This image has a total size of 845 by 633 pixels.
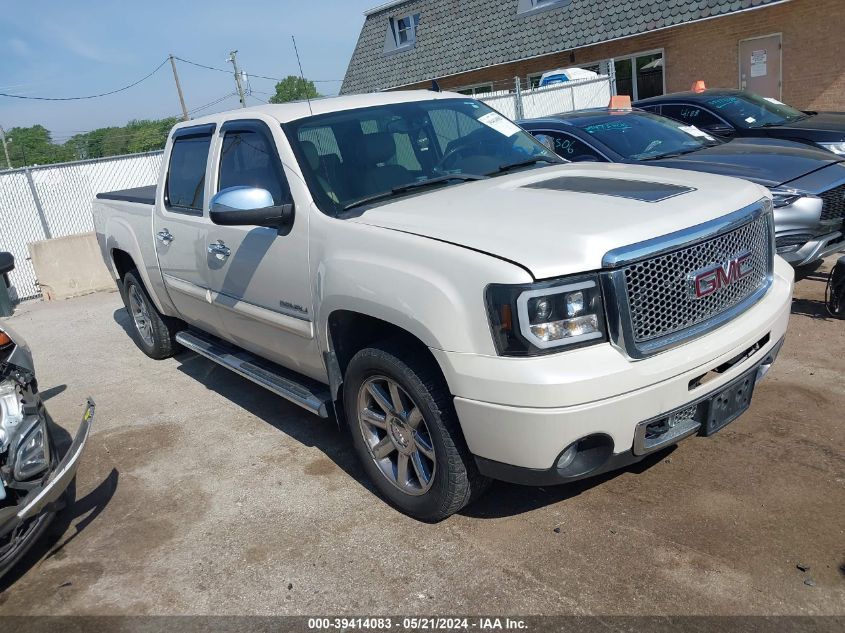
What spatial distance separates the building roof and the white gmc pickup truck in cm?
1462

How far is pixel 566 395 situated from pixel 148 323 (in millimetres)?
4949

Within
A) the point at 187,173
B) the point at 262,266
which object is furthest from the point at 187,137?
the point at 262,266

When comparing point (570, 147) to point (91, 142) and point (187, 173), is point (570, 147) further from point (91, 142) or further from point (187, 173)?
point (91, 142)

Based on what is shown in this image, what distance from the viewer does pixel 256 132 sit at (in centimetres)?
418

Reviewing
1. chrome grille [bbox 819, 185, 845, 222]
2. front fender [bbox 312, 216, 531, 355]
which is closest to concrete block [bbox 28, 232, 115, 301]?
front fender [bbox 312, 216, 531, 355]

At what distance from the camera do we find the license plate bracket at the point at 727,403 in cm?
303

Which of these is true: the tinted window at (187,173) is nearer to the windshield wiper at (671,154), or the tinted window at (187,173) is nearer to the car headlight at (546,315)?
the car headlight at (546,315)

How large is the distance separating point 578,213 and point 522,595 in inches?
61.9

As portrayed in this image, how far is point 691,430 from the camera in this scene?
3.00 m

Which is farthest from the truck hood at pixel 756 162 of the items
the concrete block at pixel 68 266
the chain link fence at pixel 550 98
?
the chain link fence at pixel 550 98

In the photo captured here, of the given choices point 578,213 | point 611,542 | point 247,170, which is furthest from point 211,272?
point 611,542

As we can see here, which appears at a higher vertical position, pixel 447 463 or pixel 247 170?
pixel 247 170

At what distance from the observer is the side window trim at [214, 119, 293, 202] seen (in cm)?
386

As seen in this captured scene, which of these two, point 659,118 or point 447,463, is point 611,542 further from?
point 659,118
